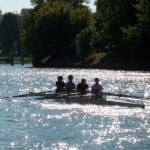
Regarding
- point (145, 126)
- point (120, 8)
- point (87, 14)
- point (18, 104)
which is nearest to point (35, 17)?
point (87, 14)

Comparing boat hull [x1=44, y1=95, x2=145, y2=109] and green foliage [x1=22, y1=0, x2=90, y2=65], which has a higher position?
green foliage [x1=22, y1=0, x2=90, y2=65]

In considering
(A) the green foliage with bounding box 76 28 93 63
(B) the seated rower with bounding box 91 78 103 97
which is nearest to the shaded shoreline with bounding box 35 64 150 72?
(A) the green foliage with bounding box 76 28 93 63

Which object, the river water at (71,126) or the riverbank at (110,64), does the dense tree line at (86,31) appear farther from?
the river water at (71,126)

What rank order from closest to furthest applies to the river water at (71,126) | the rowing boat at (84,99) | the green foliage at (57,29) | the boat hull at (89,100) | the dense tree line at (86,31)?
the river water at (71,126)
the boat hull at (89,100)
the rowing boat at (84,99)
the dense tree line at (86,31)
the green foliage at (57,29)

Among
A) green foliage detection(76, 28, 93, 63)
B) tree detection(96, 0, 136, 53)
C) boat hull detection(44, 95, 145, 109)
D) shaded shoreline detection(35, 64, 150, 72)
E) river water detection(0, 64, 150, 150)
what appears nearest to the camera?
river water detection(0, 64, 150, 150)

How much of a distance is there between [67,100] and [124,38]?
5515 cm

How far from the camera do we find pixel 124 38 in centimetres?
9756

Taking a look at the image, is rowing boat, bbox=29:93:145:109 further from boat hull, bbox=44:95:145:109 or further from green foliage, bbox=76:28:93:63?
green foliage, bbox=76:28:93:63

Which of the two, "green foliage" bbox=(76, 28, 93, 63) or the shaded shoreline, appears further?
"green foliage" bbox=(76, 28, 93, 63)

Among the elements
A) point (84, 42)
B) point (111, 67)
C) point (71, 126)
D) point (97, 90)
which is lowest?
point (71, 126)

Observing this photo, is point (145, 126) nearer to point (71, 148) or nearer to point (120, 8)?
point (71, 148)

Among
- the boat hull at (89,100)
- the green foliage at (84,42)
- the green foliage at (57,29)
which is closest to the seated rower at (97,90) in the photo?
the boat hull at (89,100)

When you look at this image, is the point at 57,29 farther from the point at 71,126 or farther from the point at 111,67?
the point at 71,126

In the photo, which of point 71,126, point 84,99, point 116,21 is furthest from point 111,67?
point 71,126
